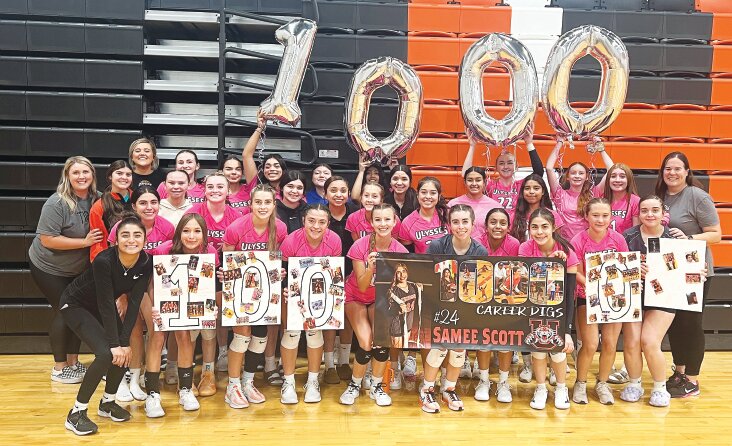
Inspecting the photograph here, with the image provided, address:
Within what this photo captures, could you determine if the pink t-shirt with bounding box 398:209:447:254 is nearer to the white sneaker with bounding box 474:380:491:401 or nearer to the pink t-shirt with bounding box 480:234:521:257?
the pink t-shirt with bounding box 480:234:521:257

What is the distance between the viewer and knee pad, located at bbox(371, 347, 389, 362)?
3.12 m

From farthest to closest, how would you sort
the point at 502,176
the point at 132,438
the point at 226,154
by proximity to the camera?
the point at 226,154
the point at 502,176
the point at 132,438

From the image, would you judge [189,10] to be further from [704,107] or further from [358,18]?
[704,107]

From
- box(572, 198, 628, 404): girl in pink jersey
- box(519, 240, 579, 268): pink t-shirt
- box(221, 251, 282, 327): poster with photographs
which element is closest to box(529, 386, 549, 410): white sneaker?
box(572, 198, 628, 404): girl in pink jersey

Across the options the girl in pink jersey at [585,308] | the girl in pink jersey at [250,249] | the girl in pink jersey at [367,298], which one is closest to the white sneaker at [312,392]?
the girl in pink jersey at [367,298]

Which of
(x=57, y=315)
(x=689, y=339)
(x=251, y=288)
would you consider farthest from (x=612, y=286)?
(x=57, y=315)

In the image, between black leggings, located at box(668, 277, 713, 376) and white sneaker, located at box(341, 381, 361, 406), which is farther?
black leggings, located at box(668, 277, 713, 376)

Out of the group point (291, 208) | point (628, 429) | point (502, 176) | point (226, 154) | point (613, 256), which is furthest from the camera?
point (226, 154)

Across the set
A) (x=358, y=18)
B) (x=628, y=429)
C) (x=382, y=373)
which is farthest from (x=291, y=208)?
(x=628, y=429)

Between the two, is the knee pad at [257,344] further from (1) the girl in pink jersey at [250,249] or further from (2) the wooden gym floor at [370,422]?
(2) the wooden gym floor at [370,422]

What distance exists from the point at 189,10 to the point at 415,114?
6.71 feet

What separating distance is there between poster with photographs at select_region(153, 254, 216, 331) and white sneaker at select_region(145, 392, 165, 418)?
1.28 ft

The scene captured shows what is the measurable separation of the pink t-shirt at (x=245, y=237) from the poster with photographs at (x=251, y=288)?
12 cm

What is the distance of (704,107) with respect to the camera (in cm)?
454
